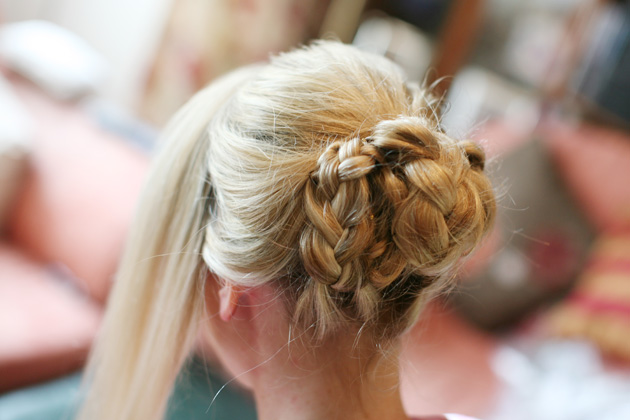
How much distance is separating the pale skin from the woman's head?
3 centimetres

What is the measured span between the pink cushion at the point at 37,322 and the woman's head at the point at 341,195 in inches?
28.9

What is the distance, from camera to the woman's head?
0.55 m

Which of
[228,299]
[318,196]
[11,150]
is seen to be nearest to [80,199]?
→ [11,150]

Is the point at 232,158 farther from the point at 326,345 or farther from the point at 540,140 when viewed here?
the point at 540,140

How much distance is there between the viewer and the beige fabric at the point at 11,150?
1.45 meters

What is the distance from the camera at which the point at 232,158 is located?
2.06 feet

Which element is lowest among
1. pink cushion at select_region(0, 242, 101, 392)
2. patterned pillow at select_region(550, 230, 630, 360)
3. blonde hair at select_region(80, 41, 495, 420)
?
pink cushion at select_region(0, 242, 101, 392)

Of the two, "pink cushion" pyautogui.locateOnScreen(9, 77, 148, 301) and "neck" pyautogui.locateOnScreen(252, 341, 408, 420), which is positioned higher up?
"neck" pyautogui.locateOnScreen(252, 341, 408, 420)

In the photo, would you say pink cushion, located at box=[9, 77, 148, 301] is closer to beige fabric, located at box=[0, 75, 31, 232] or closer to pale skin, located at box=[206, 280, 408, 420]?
beige fabric, located at box=[0, 75, 31, 232]

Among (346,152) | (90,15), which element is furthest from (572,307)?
(90,15)

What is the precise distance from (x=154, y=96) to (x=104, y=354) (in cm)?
131

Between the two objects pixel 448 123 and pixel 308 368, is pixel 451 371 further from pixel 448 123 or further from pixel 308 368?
pixel 308 368

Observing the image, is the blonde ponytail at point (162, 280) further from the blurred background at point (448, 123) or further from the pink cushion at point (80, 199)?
the pink cushion at point (80, 199)

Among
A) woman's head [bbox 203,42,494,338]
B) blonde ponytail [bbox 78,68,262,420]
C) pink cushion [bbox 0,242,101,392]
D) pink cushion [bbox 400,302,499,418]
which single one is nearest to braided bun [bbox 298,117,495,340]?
woman's head [bbox 203,42,494,338]
